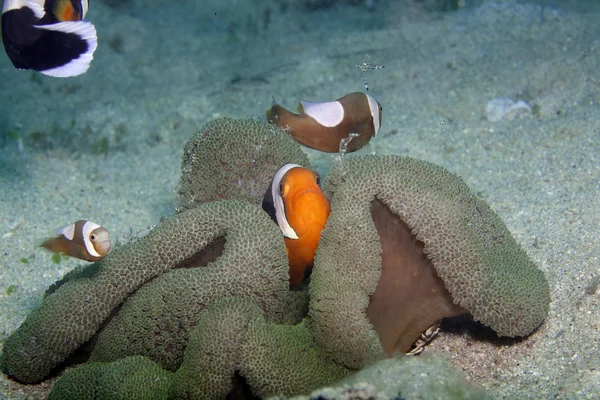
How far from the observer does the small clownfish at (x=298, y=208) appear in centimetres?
224

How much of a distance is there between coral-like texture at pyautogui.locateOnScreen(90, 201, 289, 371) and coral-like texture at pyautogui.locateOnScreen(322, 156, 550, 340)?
22 cm

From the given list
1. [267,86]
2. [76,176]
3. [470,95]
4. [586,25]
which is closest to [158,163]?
[76,176]

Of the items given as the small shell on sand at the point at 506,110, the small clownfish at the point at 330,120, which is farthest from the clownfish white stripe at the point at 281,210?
the small shell on sand at the point at 506,110

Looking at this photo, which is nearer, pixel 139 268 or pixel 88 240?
pixel 139 268

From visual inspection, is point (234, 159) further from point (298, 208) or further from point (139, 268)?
point (139, 268)

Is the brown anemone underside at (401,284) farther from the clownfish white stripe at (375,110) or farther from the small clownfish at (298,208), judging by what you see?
the clownfish white stripe at (375,110)

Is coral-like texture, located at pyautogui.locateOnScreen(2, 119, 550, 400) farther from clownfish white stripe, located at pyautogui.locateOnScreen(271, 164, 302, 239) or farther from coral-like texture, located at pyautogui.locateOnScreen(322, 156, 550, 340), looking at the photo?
clownfish white stripe, located at pyautogui.locateOnScreen(271, 164, 302, 239)

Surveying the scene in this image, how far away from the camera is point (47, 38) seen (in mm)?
2258

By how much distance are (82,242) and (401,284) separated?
1.59 m

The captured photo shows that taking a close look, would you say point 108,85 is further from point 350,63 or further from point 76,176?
point 350,63

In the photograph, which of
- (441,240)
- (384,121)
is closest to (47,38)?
(441,240)

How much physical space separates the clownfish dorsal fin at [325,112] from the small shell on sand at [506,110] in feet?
10.3

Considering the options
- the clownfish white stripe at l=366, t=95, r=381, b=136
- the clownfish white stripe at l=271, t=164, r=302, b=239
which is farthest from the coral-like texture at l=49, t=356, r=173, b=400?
the clownfish white stripe at l=366, t=95, r=381, b=136

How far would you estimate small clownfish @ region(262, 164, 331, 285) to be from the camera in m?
2.24
